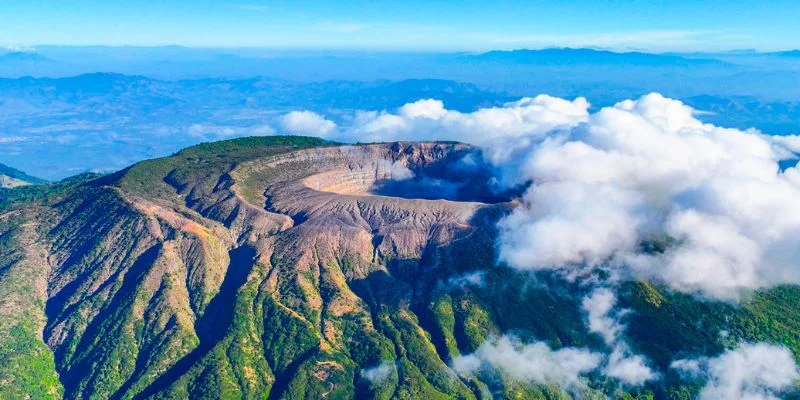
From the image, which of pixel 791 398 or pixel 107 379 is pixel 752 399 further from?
pixel 107 379

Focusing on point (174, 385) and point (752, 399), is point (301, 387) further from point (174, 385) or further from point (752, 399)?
point (752, 399)

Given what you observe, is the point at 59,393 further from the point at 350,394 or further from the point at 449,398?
the point at 449,398

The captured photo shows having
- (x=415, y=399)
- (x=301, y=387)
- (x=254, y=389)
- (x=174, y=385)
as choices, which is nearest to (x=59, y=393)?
(x=174, y=385)

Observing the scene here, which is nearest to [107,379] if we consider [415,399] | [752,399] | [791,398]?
[415,399]

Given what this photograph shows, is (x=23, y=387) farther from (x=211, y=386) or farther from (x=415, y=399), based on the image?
(x=415, y=399)

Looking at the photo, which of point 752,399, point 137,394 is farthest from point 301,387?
point 752,399
